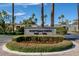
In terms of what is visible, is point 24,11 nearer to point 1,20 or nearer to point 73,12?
point 1,20

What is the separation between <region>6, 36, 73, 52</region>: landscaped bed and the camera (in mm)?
8625

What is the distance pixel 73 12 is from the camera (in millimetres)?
8883

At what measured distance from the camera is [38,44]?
8672 mm

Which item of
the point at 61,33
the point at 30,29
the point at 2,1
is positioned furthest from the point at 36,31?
the point at 2,1

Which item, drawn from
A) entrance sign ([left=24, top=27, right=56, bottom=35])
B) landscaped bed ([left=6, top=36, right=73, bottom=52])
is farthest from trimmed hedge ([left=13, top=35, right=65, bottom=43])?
entrance sign ([left=24, top=27, right=56, bottom=35])

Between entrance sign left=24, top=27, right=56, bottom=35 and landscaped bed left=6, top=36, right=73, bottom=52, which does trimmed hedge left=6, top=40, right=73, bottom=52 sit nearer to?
landscaped bed left=6, top=36, right=73, bottom=52

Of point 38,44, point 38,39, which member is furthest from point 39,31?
point 38,44

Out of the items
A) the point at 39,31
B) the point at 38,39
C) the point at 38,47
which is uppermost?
the point at 39,31

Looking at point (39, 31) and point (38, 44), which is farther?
point (39, 31)

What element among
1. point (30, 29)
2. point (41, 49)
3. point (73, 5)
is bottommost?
point (41, 49)

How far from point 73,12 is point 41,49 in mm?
1460

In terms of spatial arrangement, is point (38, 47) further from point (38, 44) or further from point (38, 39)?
point (38, 39)

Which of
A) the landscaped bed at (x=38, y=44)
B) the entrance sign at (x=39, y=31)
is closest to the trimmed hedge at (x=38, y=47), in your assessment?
the landscaped bed at (x=38, y=44)

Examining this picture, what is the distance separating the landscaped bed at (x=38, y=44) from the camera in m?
8.62
